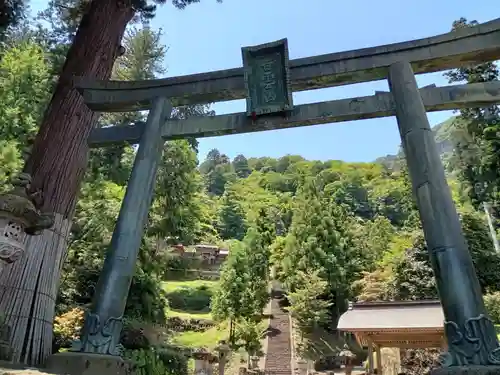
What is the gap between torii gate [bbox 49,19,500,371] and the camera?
3457mm

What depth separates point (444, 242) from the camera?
3.59 m

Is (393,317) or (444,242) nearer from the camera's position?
(444,242)

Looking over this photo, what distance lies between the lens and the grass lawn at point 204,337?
22094mm

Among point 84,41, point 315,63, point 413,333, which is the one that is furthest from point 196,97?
point 413,333

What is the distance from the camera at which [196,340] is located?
2341 centimetres

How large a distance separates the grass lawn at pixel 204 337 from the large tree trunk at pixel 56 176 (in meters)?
18.1

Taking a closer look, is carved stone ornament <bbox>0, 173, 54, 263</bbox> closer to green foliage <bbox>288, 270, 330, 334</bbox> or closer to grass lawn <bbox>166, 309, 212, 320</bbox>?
green foliage <bbox>288, 270, 330, 334</bbox>

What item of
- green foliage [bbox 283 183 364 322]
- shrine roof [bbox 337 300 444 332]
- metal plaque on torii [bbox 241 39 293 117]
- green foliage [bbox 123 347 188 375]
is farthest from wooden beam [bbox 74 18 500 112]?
green foliage [bbox 283 183 364 322]

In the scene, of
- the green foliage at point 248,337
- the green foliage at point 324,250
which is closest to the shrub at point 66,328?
the green foliage at point 248,337

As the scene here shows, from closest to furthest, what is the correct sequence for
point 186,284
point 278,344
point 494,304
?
point 494,304 < point 278,344 < point 186,284

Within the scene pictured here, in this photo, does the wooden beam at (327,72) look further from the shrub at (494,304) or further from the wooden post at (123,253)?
the shrub at (494,304)

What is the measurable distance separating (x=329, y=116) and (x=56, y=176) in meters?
3.17

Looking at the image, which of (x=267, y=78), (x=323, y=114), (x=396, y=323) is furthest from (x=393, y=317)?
(x=267, y=78)

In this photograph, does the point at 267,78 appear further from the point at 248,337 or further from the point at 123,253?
the point at 248,337
